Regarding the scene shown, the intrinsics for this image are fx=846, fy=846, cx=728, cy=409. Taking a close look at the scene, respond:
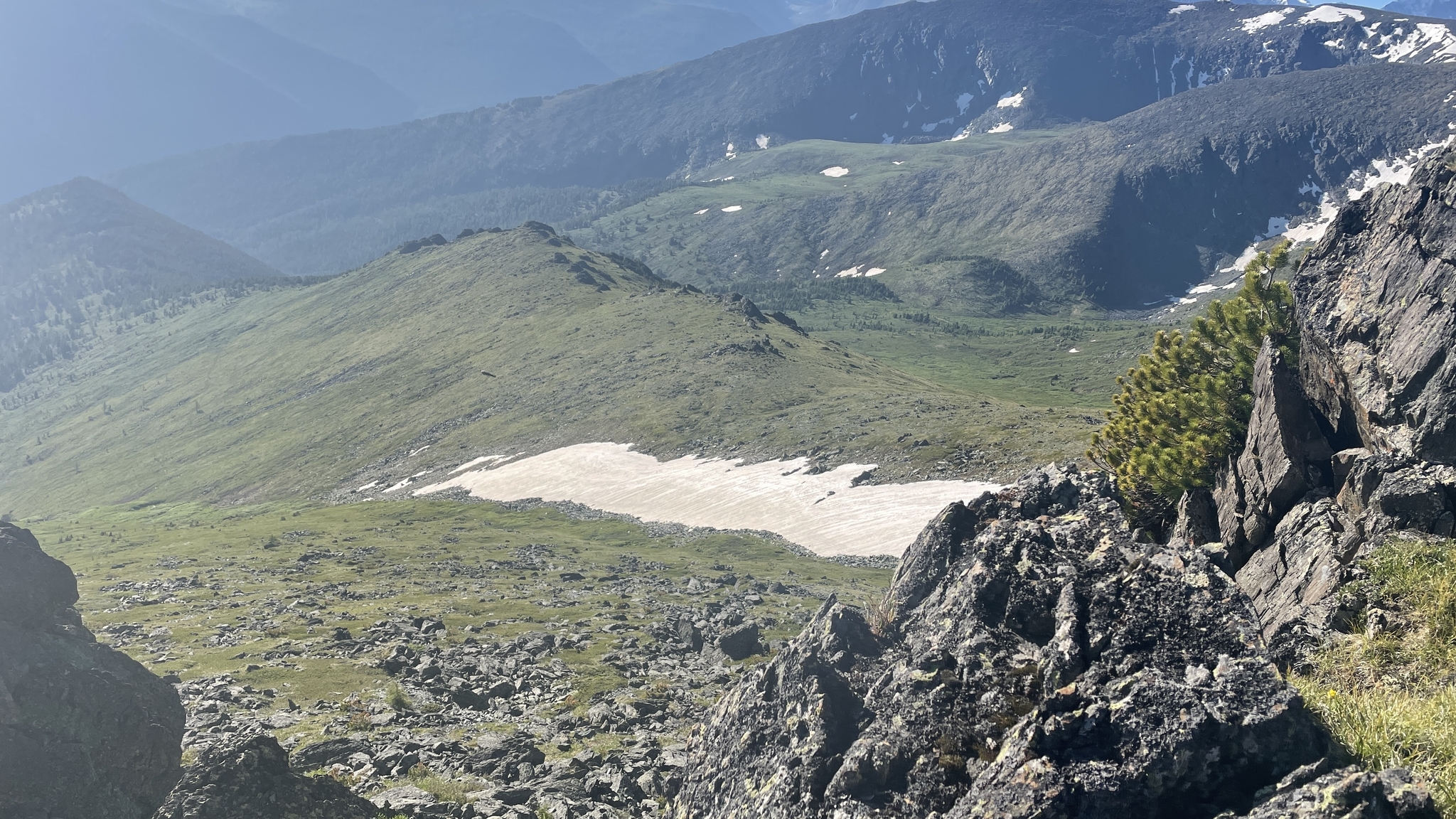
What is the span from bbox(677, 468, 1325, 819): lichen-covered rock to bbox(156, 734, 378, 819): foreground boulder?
8.02 metres

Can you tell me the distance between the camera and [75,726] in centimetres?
2022

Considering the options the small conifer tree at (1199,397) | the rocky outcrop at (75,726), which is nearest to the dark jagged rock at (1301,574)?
the small conifer tree at (1199,397)

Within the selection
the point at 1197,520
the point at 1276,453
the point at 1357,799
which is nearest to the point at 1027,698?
the point at 1357,799

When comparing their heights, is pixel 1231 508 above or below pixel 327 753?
above

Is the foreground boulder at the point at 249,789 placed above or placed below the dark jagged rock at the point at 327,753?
above

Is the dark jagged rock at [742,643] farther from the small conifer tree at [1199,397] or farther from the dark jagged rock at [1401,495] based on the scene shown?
the dark jagged rock at [1401,495]

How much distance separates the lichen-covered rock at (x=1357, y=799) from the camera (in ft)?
26.8

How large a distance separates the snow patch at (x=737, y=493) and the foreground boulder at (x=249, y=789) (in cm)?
5663

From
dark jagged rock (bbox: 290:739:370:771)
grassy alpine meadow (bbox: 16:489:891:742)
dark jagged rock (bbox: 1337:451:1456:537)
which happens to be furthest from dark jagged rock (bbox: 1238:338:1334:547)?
dark jagged rock (bbox: 290:739:370:771)

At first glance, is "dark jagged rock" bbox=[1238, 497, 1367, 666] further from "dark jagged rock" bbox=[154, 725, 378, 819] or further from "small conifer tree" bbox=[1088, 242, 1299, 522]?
"dark jagged rock" bbox=[154, 725, 378, 819]

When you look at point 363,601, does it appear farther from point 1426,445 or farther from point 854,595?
point 1426,445

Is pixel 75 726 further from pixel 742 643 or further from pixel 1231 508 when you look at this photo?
pixel 742 643

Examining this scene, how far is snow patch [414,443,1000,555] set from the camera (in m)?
81.0

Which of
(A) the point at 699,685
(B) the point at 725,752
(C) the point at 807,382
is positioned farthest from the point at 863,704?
(C) the point at 807,382
